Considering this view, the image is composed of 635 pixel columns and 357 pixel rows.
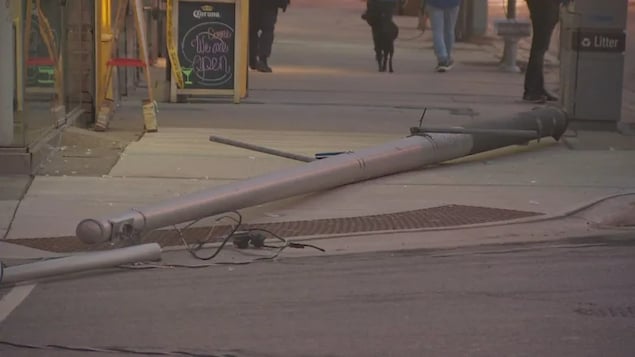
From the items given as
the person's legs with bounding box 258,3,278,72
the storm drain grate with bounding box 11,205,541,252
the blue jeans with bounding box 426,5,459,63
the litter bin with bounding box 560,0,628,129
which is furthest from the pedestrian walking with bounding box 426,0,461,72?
the storm drain grate with bounding box 11,205,541,252

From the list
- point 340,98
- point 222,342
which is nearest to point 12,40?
point 222,342

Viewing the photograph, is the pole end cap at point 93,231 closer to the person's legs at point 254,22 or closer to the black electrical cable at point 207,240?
the black electrical cable at point 207,240

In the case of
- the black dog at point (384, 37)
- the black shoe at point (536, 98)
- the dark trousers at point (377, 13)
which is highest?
the dark trousers at point (377, 13)

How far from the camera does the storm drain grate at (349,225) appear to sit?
823cm

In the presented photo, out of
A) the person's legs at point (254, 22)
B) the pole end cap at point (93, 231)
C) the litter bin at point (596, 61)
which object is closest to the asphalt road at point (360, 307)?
the pole end cap at point (93, 231)

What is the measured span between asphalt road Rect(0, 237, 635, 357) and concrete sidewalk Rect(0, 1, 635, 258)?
1270 mm

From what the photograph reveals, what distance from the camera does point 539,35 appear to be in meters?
16.2

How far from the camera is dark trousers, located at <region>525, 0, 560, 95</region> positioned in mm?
16047

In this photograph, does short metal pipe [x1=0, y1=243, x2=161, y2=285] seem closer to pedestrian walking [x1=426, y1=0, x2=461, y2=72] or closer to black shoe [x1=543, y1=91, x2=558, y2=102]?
black shoe [x1=543, y1=91, x2=558, y2=102]

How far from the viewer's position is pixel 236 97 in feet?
50.8

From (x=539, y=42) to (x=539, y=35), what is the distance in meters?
0.09

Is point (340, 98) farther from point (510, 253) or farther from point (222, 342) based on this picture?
point (222, 342)

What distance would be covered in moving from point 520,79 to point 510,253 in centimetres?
1207

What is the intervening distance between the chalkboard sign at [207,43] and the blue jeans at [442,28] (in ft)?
18.2
